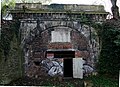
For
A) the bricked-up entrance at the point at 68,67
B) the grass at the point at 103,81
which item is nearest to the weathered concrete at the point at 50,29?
the grass at the point at 103,81

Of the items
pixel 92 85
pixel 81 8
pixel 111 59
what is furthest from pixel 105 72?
pixel 81 8

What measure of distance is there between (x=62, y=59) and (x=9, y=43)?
4.49 metres

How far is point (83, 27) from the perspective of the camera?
1897cm

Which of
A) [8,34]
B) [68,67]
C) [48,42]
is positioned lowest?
[68,67]

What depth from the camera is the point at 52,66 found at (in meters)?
18.6

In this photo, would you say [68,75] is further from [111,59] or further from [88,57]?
[111,59]

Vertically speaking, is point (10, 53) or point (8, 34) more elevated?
point (8, 34)

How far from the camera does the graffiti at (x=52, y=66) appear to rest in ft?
60.8

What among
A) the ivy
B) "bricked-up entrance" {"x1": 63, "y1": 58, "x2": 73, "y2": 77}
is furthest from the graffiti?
the ivy

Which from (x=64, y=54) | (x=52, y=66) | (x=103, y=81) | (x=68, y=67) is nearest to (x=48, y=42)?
(x=64, y=54)

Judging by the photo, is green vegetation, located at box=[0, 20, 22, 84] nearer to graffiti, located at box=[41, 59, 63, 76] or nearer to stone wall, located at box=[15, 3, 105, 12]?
stone wall, located at box=[15, 3, 105, 12]

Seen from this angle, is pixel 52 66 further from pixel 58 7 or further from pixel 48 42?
pixel 58 7

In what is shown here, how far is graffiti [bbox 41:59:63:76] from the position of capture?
18.5m

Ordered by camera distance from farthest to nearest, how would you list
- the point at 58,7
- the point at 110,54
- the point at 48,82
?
the point at 58,7, the point at 110,54, the point at 48,82
